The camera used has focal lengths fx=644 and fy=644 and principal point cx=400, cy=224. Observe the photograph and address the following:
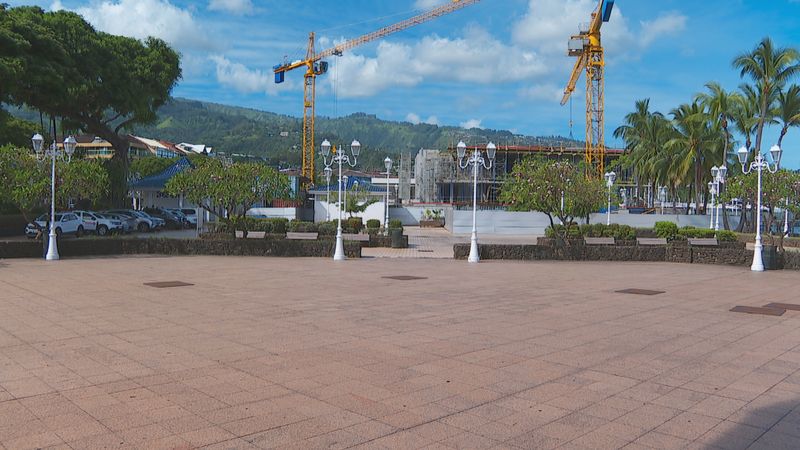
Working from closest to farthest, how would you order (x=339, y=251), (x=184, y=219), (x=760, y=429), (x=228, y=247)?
(x=760, y=429), (x=339, y=251), (x=228, y=247), (x=184, y=219)

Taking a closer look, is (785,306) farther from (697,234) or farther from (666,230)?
(666,230)

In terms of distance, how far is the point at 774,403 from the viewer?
5.97 meters

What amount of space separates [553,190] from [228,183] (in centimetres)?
1305

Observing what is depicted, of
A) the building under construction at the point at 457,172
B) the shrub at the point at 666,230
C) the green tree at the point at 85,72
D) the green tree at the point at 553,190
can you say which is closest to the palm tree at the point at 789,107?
the shrub at the point at 666,230

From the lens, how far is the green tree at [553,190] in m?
25.8

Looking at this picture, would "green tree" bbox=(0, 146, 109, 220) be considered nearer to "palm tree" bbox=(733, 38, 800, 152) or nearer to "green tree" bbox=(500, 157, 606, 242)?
"green tree" bbox=(500, 157, 606, 242)

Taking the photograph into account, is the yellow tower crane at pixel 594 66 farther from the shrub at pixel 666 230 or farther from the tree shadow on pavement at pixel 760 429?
the tree shadow on pavement at pixel 760 429

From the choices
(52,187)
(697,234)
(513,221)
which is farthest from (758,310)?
(513,221)

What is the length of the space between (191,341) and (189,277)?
8.50m

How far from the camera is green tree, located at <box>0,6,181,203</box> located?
35844 mm

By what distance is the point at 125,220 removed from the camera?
40.4m

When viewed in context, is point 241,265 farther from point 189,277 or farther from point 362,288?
point 362,288

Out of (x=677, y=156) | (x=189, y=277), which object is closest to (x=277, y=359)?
(x=189, y=277)

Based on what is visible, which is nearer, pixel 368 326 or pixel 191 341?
pixel 191 341
